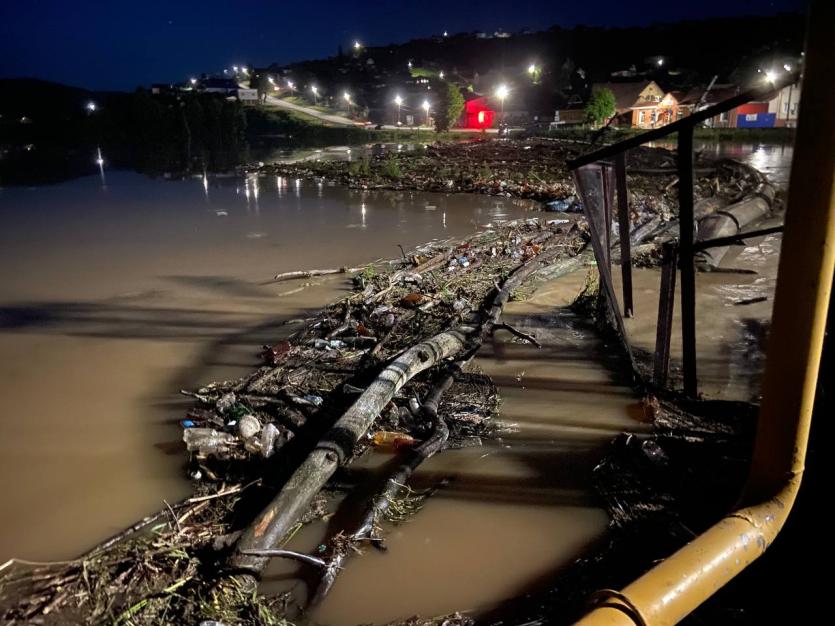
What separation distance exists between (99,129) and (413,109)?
33618 mm

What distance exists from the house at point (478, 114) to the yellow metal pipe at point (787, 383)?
170 ft

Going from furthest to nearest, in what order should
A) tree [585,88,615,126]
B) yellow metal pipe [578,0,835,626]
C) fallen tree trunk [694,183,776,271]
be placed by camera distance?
tree [585,88,615,126] → fallen tree trunk [694,183,776,271] → yellow metal pipe [578,0,835,626]

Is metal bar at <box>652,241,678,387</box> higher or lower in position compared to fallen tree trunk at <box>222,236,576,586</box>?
higher

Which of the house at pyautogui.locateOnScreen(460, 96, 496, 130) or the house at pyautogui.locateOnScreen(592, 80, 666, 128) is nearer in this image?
the house at pyautogui.locateOnScreen(592, 80, 666, 128)

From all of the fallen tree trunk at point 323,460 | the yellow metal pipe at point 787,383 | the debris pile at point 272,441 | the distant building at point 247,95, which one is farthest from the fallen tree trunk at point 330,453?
the distant building at point 247,95

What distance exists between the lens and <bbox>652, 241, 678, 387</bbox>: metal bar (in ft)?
11.9

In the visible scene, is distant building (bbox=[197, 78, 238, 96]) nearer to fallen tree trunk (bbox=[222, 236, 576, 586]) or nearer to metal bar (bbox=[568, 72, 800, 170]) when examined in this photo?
fallen tree trunk (bbox=[222, 236, 576, 586])

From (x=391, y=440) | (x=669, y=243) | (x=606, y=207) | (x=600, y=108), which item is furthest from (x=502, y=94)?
(x=391, y=440)

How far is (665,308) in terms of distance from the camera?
3.93 metres

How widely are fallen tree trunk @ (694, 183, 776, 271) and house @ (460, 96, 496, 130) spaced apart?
133 ft

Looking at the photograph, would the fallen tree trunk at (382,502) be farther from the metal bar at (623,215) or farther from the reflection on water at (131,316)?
the metal bar at (623,215)

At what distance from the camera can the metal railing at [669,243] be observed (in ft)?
10.6

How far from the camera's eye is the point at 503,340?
573cm

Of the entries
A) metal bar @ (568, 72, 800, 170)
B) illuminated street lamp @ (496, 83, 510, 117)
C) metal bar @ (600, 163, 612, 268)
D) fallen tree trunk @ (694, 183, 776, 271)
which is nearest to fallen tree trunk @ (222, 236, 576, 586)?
metal bar @ (600, 163, 612, 268)
